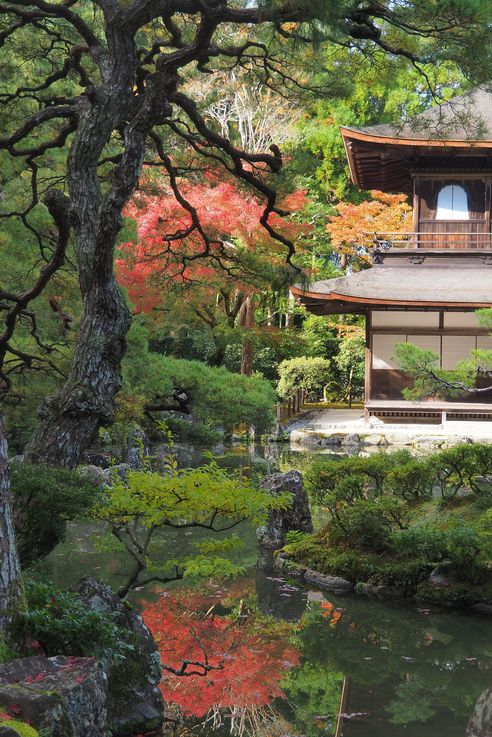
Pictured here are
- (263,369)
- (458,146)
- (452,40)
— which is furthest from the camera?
(263,369)

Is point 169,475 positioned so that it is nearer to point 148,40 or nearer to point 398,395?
point 148,40

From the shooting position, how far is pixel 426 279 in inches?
763

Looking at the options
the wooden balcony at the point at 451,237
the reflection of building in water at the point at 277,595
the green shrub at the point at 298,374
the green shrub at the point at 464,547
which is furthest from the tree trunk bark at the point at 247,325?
the green shrub at the point at 464,547

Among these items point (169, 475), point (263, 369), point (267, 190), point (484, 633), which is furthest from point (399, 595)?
point (263, 369)

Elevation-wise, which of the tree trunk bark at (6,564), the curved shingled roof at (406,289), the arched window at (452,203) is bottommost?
the tree trunk bark at (6,564)

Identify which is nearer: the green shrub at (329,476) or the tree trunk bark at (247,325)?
the green shrub at (329,476)

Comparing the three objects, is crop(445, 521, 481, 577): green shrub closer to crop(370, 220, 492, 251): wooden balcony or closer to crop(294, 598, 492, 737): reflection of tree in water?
crop(294, 598, 492, 737): reflection of tree in water

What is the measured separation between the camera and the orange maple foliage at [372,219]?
2288 cm

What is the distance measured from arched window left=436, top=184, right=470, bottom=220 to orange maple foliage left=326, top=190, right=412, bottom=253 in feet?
9.98

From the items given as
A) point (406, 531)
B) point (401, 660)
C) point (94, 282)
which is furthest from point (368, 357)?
point (94, 282)

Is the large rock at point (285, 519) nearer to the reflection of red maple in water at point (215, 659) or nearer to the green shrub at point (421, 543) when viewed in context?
the green shrub at point (421, 543)

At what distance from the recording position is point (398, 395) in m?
19.7

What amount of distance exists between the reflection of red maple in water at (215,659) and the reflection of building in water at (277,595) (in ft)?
1.68

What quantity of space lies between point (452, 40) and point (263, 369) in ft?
66.4
